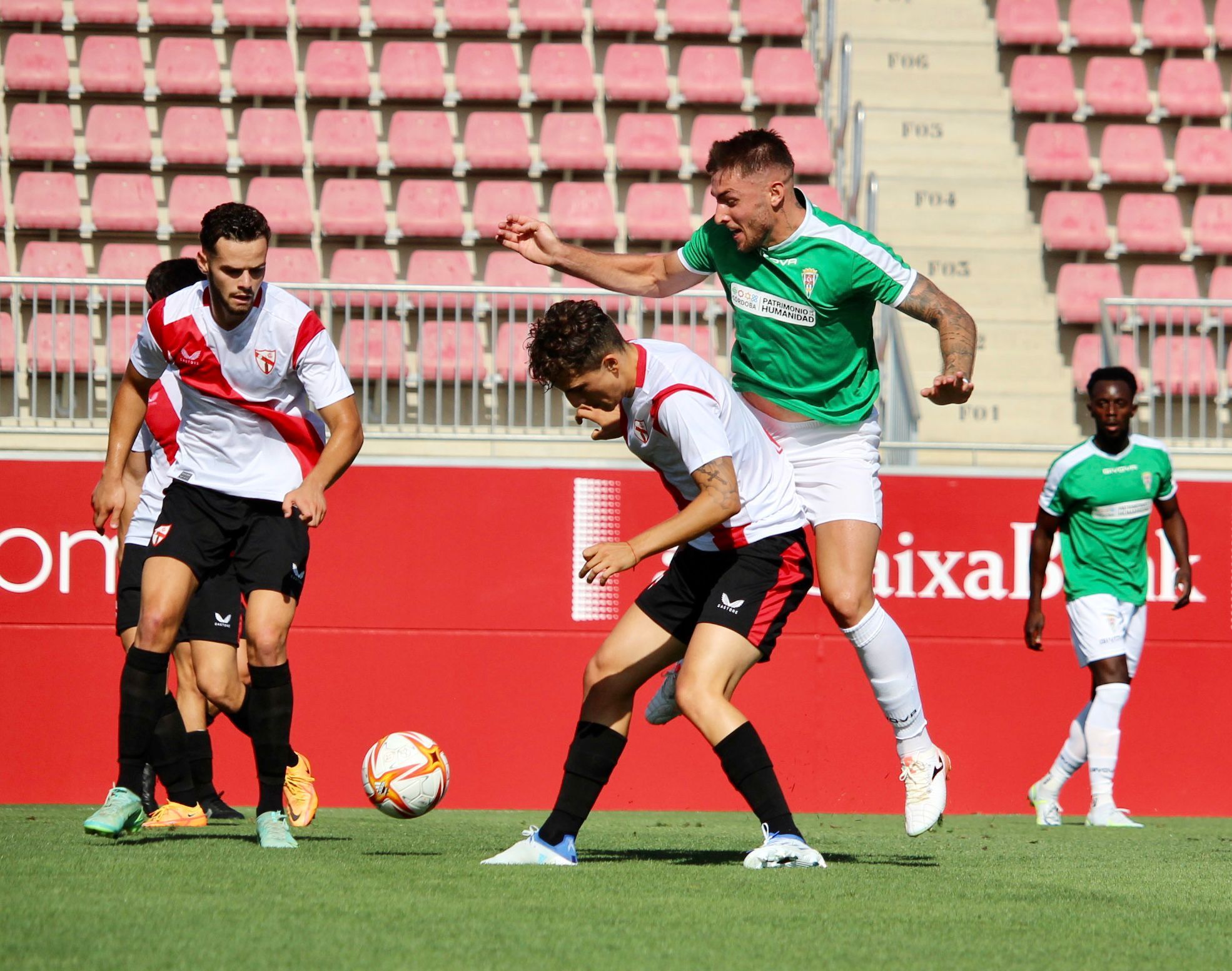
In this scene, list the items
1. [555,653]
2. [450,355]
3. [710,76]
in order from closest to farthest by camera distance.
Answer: [555,653]
[450,355]
[710,76]

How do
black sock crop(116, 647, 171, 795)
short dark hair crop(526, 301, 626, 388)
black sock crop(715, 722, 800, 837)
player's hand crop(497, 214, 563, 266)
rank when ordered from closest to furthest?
short dark hair crop(526, 301, 626, 388) < black sock crop(715, 722, 800, 837) < black sock crop(116, 647, 171, 795) < player's hand crop(497, 214, 563, 266)

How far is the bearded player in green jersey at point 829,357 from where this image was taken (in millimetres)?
5129

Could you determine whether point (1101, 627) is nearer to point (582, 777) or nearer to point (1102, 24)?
point (582, 777)

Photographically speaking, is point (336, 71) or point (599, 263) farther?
point (336, 71)

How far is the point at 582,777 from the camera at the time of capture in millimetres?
4754

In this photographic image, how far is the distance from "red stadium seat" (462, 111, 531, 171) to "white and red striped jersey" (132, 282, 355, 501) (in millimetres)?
8204

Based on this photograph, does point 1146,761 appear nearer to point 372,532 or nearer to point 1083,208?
point 372,532

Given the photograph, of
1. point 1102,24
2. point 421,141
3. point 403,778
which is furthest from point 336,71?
point 403,778

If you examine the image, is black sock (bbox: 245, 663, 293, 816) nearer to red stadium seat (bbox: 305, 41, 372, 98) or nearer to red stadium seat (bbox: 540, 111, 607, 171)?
red stadium seat (bbox: 540, 111, 607, 171)

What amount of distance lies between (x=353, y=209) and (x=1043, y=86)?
5.93 metres

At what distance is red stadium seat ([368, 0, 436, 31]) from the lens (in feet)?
45.9

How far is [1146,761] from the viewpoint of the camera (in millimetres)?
9102

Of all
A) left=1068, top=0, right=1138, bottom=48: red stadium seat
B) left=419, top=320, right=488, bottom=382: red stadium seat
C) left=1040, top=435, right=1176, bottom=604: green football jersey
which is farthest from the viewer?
left=1068, top=0, right=1138, bottom=48: red stadium seat

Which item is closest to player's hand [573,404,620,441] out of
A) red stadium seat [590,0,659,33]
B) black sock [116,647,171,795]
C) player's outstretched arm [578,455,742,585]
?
player's outstretched arm [578,455,742,585]
